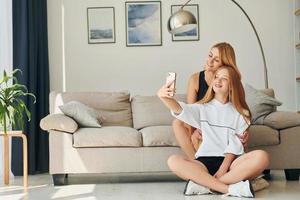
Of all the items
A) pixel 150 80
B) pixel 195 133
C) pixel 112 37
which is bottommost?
pixel 195 133

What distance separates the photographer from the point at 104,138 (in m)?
4.07

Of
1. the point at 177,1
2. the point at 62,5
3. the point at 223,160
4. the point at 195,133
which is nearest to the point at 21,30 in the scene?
the point at 62,5

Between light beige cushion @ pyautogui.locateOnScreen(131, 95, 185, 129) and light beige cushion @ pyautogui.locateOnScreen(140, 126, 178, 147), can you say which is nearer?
light beige cushion @ pyautogui.locateOnScreen(140, 126, 178, 147)

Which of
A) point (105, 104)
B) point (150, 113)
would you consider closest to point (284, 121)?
point (150, 113)

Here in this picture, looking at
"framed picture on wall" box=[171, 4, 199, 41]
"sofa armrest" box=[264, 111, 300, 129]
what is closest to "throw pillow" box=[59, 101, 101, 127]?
"sofa armrest" box=[264, 111, 300, 129]

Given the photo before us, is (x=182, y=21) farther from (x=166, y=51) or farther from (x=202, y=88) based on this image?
(x=166, y=51)

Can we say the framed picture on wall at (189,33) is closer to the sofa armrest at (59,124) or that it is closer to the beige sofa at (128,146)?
the beige sofa at (128,146)

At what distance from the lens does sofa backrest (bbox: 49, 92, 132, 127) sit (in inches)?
187

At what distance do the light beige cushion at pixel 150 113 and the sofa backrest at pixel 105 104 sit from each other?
0.09 meters

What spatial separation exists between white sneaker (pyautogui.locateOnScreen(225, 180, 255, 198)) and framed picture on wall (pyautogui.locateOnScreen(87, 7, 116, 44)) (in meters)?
2.90

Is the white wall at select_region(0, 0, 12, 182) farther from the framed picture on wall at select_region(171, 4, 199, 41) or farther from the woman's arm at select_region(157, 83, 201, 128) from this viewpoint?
the woman's arm at select_region(157, 83, 201, 128)

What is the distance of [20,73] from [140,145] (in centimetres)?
163

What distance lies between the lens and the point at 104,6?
5699mm

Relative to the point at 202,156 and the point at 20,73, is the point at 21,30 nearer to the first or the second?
the point at 20,73
